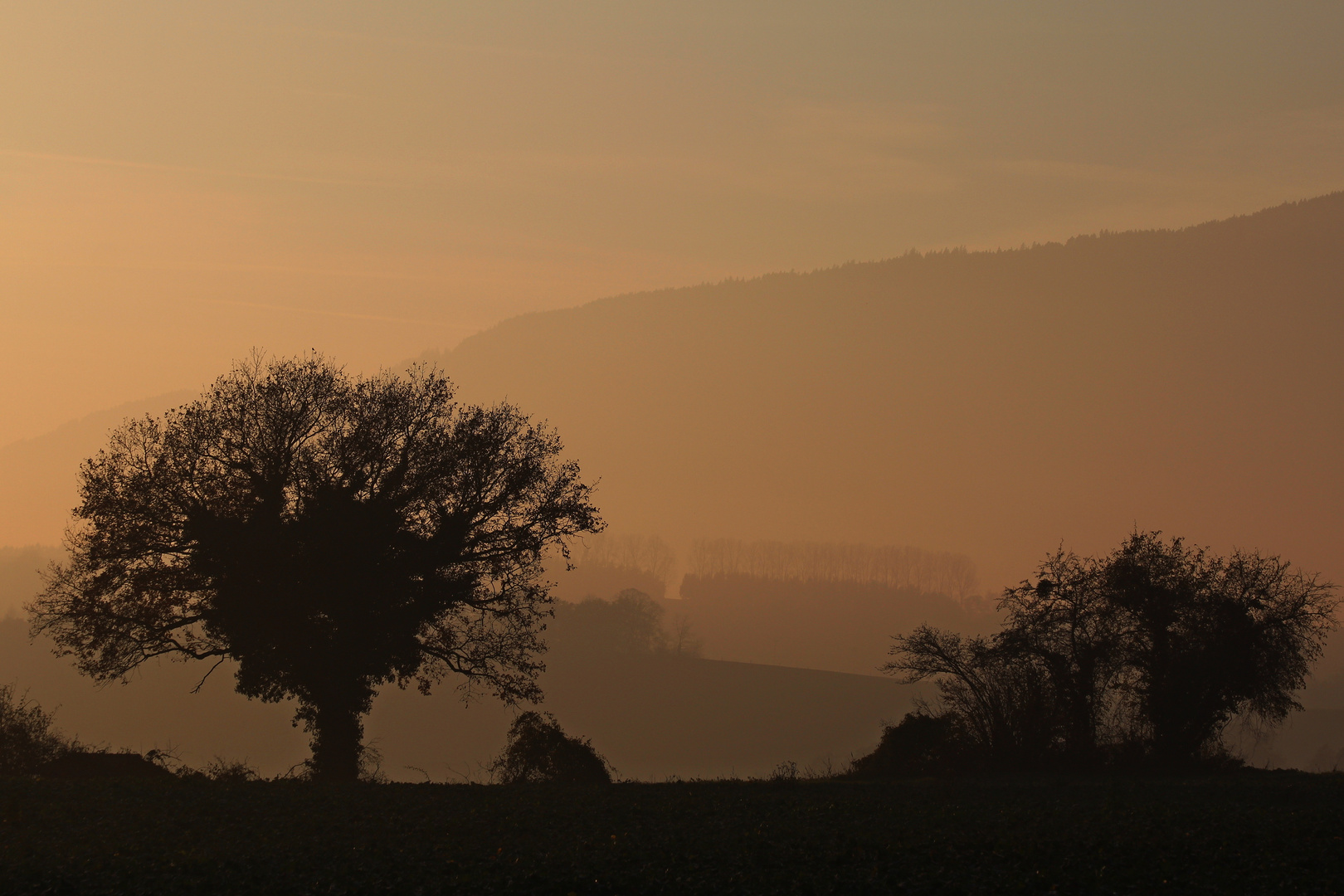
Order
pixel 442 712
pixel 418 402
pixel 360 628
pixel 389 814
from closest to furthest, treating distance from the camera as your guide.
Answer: pixel 389 814 → pixel 360 628 → pixel 418 402 → pixel 442 712

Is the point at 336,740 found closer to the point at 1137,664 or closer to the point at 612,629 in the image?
the point at 1137,664

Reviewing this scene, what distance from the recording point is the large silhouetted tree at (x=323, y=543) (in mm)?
34094

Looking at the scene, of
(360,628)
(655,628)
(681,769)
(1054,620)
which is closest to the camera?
(360,628)

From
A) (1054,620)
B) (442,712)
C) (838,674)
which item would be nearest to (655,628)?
(838,674)

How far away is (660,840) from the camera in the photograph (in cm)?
2064

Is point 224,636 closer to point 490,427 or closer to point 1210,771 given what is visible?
point 490,427

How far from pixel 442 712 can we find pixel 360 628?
79088mm

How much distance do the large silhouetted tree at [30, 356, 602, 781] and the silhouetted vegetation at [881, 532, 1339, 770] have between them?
14.2m

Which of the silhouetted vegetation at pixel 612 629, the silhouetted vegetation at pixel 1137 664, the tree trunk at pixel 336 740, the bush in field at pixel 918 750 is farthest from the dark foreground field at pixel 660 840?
the silhouetted vegetation at pixel 612 629

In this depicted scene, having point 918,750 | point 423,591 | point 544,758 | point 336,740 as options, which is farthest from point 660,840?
point 918,750

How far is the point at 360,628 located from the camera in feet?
114

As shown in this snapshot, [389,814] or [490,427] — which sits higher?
[490,427]

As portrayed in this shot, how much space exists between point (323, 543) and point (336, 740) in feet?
21.7

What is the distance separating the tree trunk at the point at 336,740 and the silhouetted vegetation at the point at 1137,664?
59.4 feet
